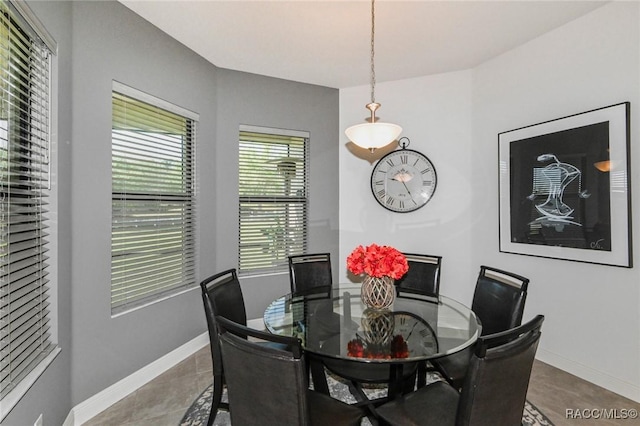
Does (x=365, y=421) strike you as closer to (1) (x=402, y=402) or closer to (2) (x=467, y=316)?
(1) (x=402, y=402)

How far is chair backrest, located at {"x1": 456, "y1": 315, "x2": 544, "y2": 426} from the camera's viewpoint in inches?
46.7

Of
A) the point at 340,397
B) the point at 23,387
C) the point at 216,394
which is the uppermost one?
the point at 23,387

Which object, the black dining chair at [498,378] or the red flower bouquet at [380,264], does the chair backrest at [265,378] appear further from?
the red flower bouquet at [380,264]

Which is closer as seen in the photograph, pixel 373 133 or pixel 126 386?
pixel 373 133

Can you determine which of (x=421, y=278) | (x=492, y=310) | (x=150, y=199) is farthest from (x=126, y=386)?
(x=492, y=310)

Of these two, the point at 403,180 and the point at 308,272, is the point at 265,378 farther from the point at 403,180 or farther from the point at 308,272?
the point at 403,180

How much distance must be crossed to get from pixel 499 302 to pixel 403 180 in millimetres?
1930

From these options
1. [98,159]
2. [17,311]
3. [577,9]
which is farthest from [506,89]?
[17,311]

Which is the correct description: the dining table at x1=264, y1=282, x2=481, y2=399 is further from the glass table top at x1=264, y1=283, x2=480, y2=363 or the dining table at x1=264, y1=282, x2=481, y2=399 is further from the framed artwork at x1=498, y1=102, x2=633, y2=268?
the framed artwork at x1=498, y1=102, x2=633, y2=268

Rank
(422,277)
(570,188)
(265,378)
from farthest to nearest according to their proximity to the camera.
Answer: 1. (422,277)
2. (570,188)
3. (265,378)

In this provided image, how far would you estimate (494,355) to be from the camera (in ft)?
3.87

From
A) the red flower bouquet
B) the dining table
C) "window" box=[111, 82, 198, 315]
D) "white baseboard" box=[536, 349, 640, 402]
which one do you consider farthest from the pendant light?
"white baseboard" box=[536, 349, 640, 402]

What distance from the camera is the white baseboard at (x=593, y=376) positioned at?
2.30 metres

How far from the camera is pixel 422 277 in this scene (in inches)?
110
